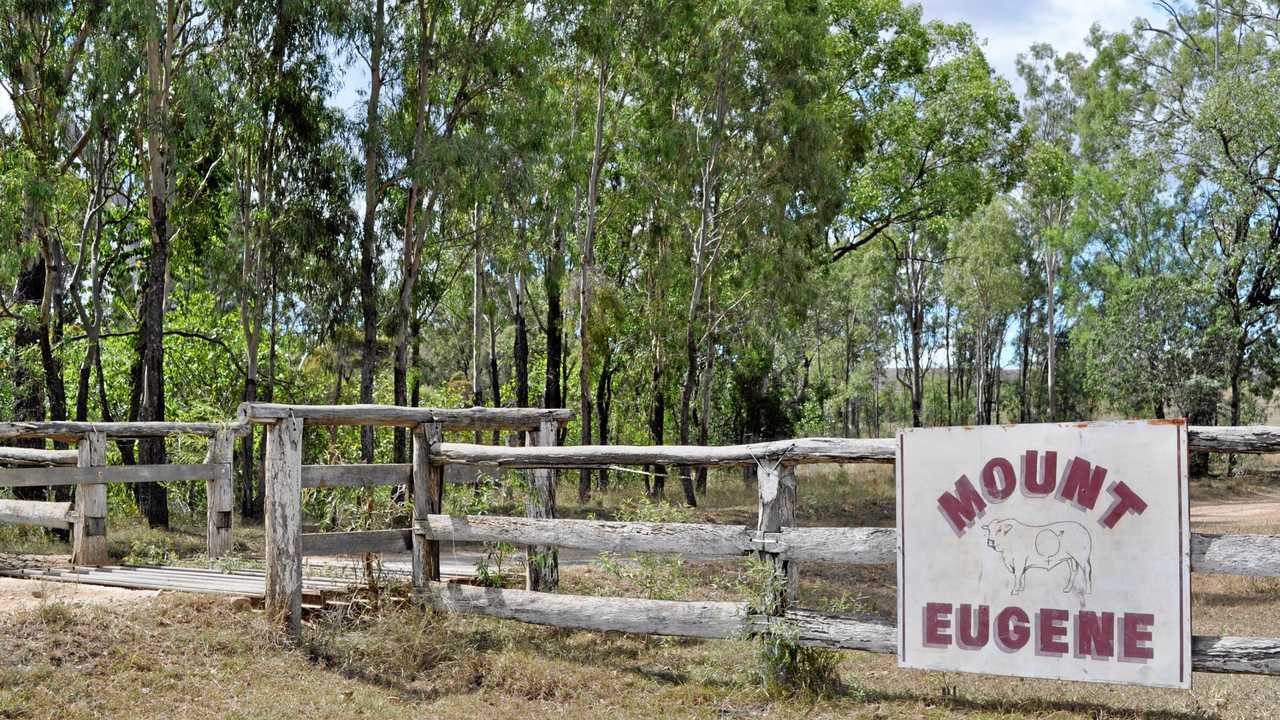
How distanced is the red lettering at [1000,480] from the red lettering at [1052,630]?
647 millimetres

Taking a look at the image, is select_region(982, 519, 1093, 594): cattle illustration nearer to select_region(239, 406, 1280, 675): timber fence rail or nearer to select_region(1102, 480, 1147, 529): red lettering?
select_region(1102, 480, 1147, 529): red lettering

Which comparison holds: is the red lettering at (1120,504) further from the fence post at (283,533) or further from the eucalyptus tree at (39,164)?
the eucalyptus tree at (39,164)

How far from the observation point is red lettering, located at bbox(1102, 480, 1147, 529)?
552 centimetres

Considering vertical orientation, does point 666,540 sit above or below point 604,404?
below

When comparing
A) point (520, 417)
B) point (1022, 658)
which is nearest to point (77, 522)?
point (520, 417)

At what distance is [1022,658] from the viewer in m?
5.70

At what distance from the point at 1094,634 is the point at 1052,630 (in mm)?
207

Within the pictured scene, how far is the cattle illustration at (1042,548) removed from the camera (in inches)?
221

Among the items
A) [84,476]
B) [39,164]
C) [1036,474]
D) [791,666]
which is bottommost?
[791,666]

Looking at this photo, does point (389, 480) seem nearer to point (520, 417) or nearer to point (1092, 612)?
point (520, 417)

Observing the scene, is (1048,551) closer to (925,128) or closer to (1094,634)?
(1094,634)

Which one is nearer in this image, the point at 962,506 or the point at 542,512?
the point at 962,506

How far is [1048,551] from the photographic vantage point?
5711mm

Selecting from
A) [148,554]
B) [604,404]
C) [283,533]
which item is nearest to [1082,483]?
[283,533]
